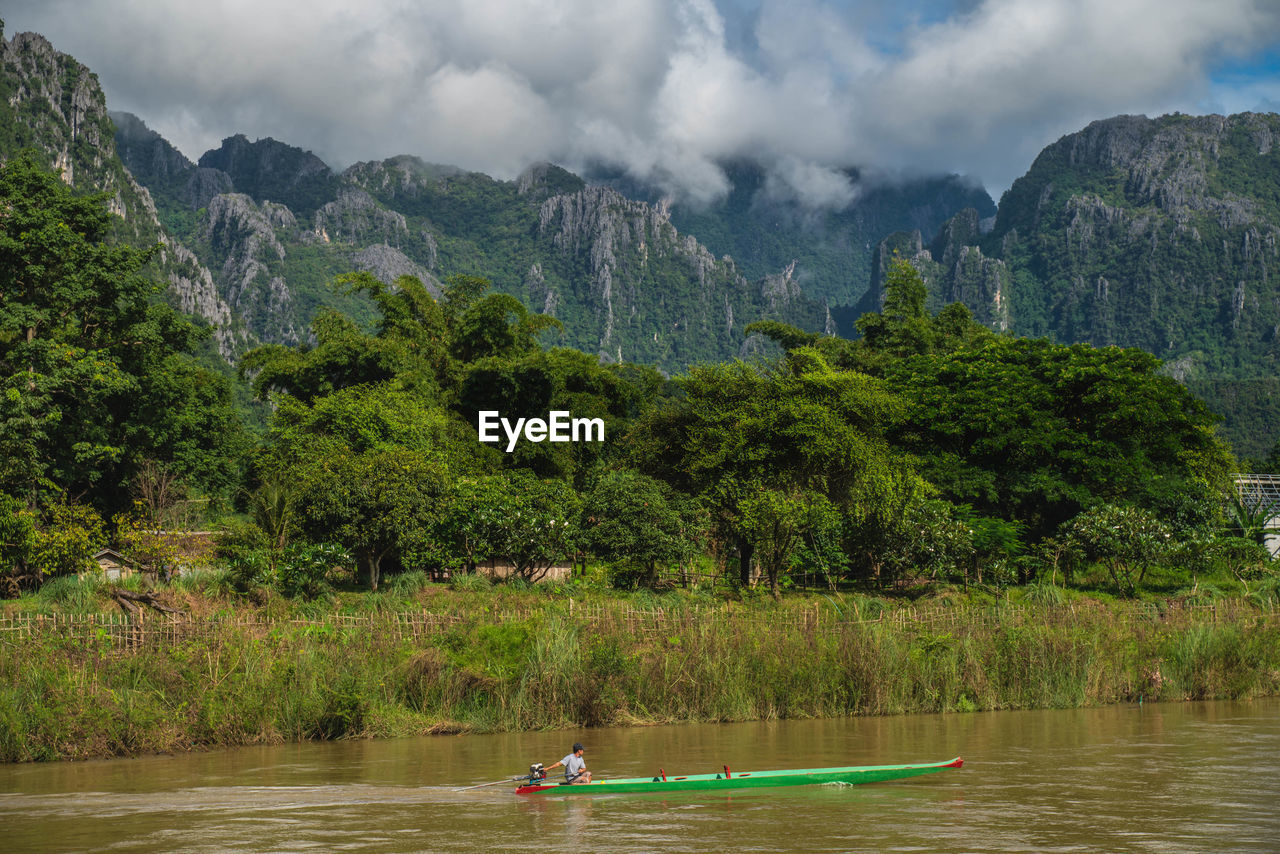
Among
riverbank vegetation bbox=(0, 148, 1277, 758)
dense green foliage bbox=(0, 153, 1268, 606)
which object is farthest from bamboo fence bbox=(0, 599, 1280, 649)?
dense green foliage bbox=(0, 153, 1268, 606)

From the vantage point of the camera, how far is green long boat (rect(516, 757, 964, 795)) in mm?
14773

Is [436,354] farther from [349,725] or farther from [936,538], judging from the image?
[349,725]

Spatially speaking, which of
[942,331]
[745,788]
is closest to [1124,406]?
[942,331]

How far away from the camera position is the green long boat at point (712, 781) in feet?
48.5

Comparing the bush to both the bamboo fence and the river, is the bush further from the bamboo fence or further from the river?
the river

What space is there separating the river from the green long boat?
0.14 meters

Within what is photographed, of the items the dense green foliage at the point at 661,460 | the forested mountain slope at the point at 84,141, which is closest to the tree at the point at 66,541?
the dense green foliage at the point at 661,460

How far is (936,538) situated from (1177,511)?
10458mm

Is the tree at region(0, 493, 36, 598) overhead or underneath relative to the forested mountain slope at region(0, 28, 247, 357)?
underneath

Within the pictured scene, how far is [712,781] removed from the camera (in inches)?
579

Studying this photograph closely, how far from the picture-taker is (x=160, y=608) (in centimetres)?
2352

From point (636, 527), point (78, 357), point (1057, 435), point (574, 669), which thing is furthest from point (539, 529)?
point (1057, 435)

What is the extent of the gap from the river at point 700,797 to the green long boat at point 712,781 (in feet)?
0.46

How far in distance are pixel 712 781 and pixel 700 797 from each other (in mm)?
275
